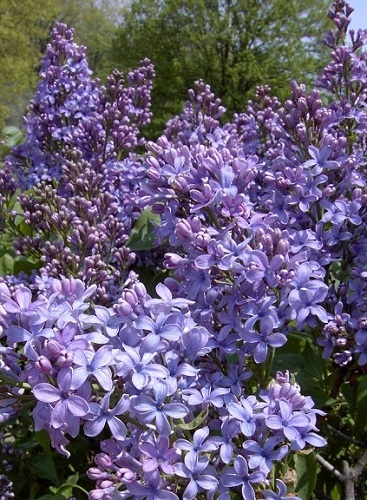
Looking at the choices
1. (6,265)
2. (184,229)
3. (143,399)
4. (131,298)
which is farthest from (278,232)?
(6,265)

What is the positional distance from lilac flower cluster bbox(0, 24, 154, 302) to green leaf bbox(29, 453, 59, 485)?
450 mm

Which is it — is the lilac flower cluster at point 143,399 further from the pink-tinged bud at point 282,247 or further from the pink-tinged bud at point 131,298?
the pink-tinged bud at point 282,247

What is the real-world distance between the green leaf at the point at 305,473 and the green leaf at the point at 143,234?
0.74 meters

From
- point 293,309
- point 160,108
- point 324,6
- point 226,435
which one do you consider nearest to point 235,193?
point 293,309

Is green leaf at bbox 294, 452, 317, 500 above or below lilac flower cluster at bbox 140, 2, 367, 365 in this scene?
below

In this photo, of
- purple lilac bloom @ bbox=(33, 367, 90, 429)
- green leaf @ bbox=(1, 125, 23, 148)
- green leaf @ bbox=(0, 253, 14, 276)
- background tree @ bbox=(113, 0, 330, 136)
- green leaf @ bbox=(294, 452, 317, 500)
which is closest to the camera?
purple lilac bloom @ bbox=(33, 367, 90, 429)

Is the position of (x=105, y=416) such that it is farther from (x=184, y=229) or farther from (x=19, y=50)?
(x=19, y=50)

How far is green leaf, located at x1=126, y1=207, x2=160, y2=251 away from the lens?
1859mm

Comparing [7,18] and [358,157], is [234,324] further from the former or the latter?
[7,18]

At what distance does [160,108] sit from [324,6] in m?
5.22

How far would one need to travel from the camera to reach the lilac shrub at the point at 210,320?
964 mm

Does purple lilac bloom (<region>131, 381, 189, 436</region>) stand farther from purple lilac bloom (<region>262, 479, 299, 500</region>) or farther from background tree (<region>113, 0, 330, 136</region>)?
background tree (<region>113, 0, 330, 136</region>)

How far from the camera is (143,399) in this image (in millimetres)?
956

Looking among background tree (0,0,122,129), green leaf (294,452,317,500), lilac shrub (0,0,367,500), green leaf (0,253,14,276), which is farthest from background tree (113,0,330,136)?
green leaf (294,452,317,500)
